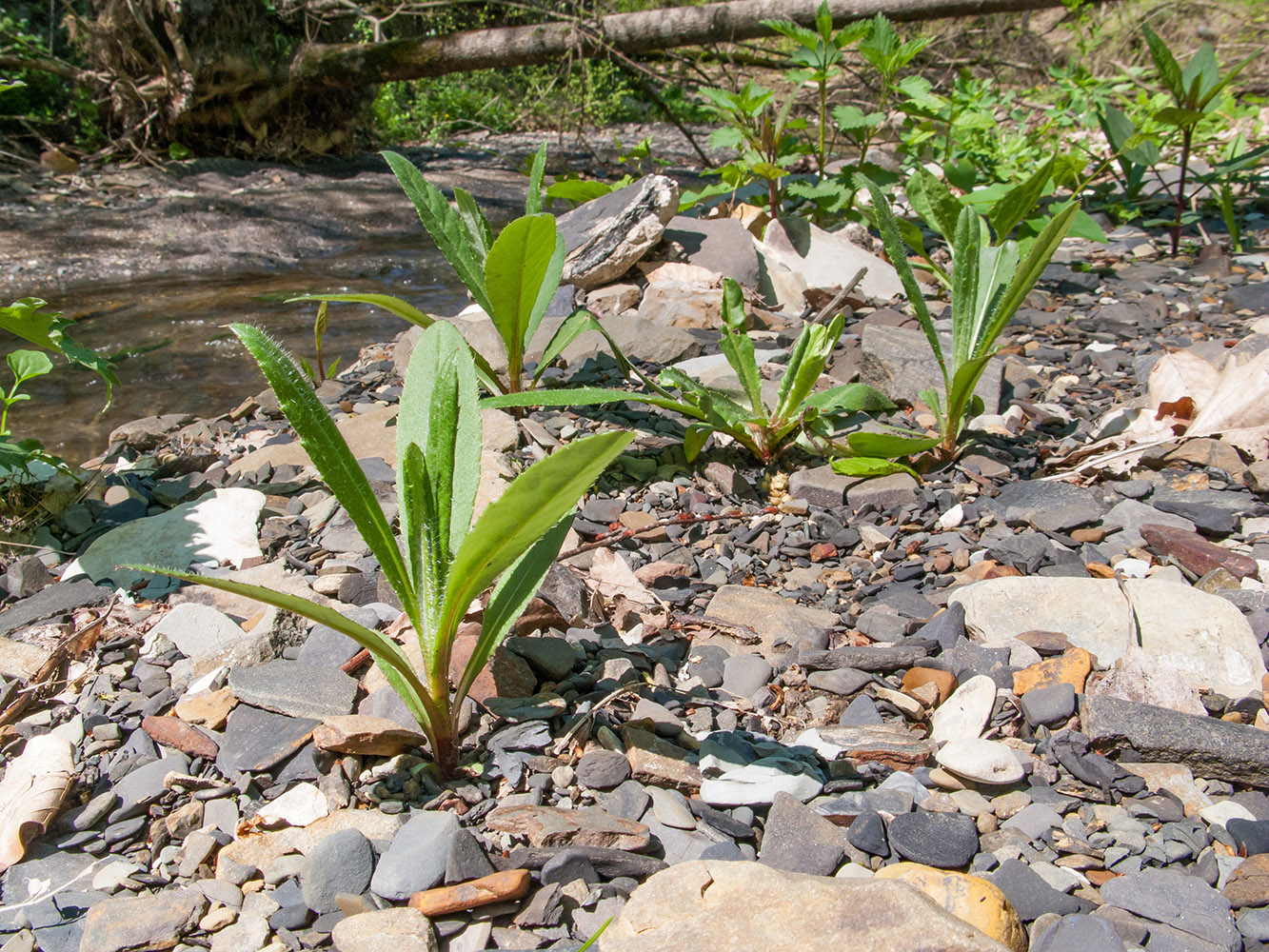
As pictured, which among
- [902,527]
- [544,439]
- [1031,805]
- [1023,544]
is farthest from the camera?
[544,439]

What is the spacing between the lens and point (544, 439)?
7.70 feet

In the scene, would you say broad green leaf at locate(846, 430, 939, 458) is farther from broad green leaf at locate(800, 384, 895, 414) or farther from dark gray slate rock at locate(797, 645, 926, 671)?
dark gray slate rock at locate(797, 645, 926, 671)

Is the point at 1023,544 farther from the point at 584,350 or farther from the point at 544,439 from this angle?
the point at 584,350

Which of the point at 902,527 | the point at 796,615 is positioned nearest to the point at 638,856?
the point at 796,615

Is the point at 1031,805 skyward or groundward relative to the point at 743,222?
groundward

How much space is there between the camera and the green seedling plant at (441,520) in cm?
104

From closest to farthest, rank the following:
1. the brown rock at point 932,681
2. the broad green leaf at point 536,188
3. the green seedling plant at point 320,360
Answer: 1. the brown rock at point 932,681
2. the broad green leaf at point 536,188
3. the green seedling plant at point 320,360

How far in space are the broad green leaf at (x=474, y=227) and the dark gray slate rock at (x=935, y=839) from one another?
1912 millimetres

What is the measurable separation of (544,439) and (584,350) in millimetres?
635

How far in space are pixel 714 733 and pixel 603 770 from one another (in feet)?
0.68

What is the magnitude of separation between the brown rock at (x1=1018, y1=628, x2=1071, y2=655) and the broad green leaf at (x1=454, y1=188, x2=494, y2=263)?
175 centimetres

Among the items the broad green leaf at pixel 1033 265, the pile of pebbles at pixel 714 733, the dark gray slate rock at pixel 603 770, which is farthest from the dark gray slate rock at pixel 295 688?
the broad green leaf at pixel 1033 265

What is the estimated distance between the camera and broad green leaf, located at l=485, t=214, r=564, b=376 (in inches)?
83.1

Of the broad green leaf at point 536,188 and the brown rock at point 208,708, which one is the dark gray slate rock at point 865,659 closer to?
the brown rock at point 208,708
